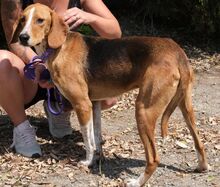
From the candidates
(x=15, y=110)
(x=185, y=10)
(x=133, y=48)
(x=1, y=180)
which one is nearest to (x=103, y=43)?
(x=133, y=48)

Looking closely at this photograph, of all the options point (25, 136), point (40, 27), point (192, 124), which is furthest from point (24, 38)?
point (192, 124)

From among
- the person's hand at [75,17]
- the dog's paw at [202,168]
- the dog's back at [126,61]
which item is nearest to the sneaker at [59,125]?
the dog's back at [126,61]

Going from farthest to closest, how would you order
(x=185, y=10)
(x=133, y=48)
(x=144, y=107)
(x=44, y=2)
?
(x=185, y=10) → (x=44, y=2) → (x=133, y=48) → (x=144, y=107)

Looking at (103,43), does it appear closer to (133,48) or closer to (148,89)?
(133,48)

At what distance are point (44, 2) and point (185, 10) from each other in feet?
13.1

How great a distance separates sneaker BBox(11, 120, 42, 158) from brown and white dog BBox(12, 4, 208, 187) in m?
0.54

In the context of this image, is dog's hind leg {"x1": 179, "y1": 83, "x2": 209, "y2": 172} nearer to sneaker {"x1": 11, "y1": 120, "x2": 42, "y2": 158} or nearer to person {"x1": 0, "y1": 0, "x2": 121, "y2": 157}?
person {"x1": 0, "y1": 0, "x2": 121, "y2": 157}

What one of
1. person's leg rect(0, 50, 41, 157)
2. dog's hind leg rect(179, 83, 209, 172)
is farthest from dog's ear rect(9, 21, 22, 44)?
dog's hind leg rect(179, 83, 209, 172)

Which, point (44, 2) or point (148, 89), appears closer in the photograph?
point (148, 89)

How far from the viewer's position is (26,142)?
184 inches

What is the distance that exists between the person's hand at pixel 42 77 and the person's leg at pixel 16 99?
0.21 meters

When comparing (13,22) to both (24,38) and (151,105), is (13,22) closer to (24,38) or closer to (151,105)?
(24,38)

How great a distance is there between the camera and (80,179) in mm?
4234

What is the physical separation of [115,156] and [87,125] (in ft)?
1.66
